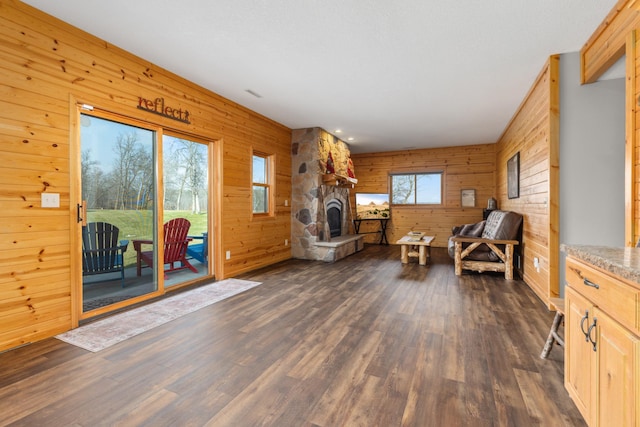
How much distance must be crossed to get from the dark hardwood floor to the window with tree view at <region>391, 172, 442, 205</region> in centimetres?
517

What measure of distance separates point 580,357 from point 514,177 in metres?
4.34

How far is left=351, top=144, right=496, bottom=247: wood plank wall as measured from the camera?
24.8 ft

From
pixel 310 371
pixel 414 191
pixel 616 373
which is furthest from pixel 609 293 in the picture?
pixel 414 191

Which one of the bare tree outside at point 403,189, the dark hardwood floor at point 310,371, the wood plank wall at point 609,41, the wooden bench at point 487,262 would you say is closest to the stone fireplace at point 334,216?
the bare tree outside at point 403,189

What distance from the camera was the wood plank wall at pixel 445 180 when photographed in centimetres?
756

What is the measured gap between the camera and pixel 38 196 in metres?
2.39

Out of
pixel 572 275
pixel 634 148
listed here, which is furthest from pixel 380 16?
pixel 572 275

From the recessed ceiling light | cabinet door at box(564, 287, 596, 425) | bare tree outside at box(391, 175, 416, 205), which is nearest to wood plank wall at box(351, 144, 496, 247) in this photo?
bare tree outside at box(391, 175, 416, 205)

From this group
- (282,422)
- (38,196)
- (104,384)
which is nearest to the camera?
(282,422)

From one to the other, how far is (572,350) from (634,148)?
64.6 inches

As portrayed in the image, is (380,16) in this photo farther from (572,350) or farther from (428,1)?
(572,350)

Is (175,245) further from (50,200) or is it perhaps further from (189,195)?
(50,200)

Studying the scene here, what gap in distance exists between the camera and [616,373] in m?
1.08

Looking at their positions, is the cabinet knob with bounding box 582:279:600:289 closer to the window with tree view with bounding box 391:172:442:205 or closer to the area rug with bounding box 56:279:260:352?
the area rug with bounding box 56:279:260:352
